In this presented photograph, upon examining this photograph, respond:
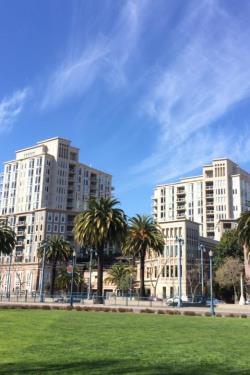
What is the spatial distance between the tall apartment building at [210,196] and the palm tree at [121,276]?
163ft

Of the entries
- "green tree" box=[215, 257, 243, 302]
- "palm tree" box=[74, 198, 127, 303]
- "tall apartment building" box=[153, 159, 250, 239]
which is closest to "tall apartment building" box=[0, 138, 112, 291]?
"tall apartment building" box=[153, 159, 250, 239]

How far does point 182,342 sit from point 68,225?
133676 millimetres

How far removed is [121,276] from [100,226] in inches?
2197

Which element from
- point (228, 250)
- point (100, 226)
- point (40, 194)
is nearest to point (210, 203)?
point (40, 194)

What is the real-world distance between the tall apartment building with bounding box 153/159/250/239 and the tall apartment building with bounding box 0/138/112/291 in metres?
28.4

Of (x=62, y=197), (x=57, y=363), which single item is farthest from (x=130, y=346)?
(x=62, y=197)

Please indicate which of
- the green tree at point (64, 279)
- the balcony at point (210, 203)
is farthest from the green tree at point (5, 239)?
the balcony at point (210, 203)

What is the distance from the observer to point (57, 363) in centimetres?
1220

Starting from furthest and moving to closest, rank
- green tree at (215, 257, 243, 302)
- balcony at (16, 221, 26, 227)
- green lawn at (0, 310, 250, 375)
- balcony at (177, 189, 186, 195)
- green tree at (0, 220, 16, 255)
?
balcony at (177, 189, 186, 195), balcony at (16, 221, 26, 227), green tree at (215, 257, 243, 302), green tree at (0, 220, 16, 255), green lawn at (0, 310, 250, 375)

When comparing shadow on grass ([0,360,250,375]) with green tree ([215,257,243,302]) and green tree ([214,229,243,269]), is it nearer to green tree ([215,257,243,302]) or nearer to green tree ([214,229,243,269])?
green tree ([215,257,243,302])

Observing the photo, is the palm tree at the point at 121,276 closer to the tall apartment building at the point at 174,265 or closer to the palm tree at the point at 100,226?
the tall apartment building at the point at 174,265

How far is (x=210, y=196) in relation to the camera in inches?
6905

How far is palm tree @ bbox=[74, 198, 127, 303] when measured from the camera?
6378 cm

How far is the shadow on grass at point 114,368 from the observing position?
36.4 ft
